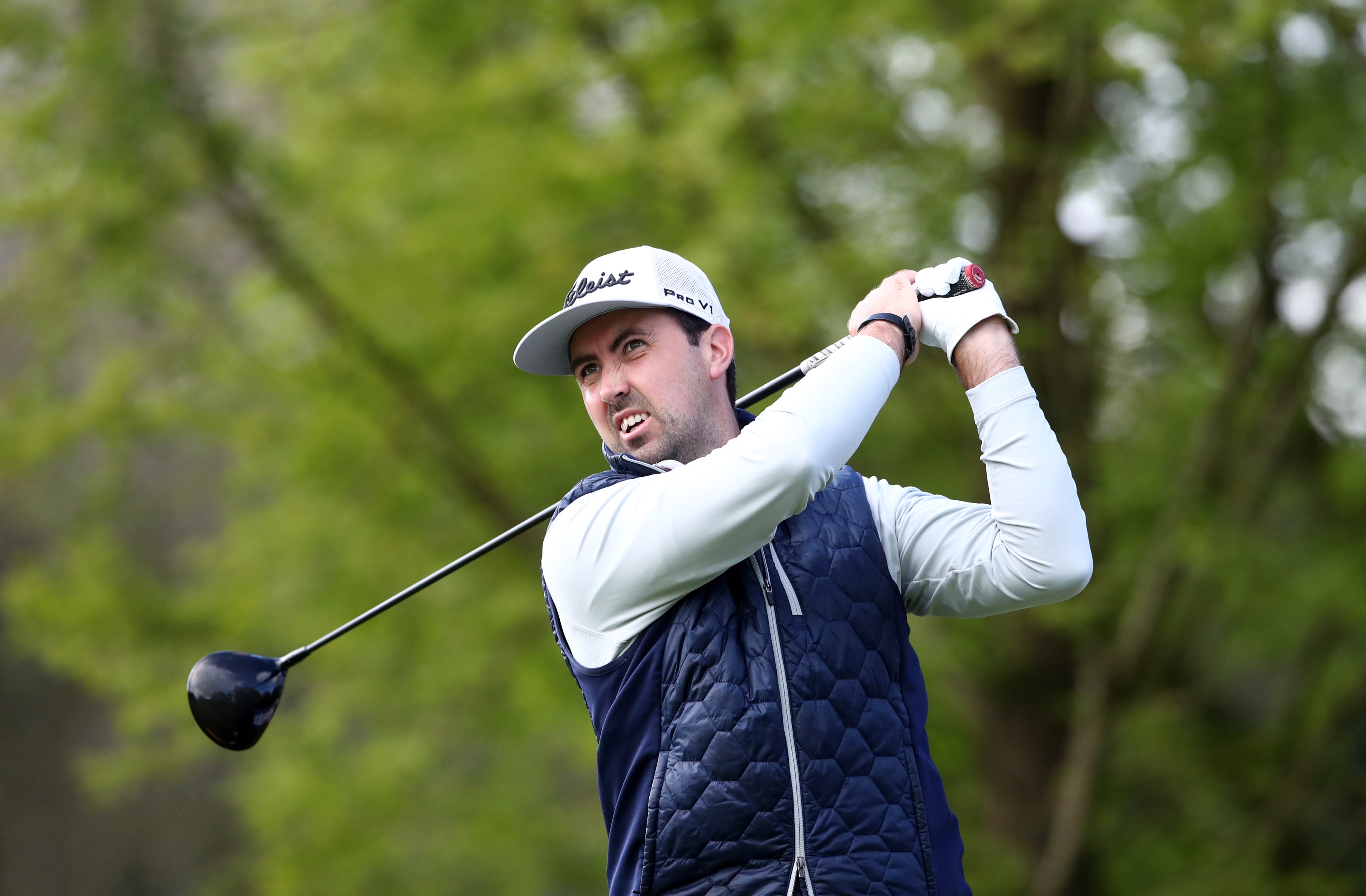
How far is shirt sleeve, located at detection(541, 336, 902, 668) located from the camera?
1.74 m

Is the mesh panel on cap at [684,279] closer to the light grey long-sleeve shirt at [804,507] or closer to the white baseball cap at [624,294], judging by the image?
the white baseball cap at [624,294]

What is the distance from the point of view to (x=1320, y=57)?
6.00 meters

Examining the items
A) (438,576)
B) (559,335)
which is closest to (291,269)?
(438,576)

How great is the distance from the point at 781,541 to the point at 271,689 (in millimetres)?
1166

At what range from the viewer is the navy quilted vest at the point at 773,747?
176cm

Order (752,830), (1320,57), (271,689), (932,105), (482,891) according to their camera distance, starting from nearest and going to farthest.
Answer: (752,830), (271,689), (1320,57), (932,105), (482,891)

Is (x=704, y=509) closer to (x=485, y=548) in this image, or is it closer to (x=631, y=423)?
(x=631, y=423)

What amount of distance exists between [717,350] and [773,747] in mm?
763

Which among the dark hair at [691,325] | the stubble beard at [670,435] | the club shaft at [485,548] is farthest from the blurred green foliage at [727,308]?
the stubble beard at [670,435]

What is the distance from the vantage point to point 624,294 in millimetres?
2107

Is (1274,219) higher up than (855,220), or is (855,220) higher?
(855,220)

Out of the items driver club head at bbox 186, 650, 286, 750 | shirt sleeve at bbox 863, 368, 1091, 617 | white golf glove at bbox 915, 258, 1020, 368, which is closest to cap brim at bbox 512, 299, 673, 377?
white golf glove at bbox 915, 258, 1020, 368

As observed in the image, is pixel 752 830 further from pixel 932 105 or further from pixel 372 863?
pixel 372 863

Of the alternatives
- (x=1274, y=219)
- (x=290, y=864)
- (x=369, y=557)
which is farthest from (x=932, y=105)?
(x=290, y=864)
